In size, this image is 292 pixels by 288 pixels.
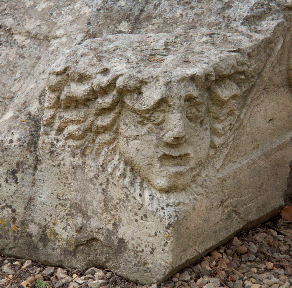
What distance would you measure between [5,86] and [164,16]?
974mm

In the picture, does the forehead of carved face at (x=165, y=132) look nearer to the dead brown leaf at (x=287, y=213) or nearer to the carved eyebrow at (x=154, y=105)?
the carved eyebrow at (x=154, y=105)

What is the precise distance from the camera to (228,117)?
220 cm

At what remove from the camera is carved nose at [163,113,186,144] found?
76.6 inches

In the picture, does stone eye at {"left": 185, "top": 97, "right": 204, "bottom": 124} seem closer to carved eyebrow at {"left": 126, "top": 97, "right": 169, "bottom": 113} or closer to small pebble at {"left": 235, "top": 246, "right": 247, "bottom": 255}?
carved eyebrow at {"left": 126, "top": 97, "right": 169, "bottom": 113}

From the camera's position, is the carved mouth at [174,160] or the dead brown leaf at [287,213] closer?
the carved mouth at [174,160]

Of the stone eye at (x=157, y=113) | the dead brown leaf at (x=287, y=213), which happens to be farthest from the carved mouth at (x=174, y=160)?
the dead brown leaf at (x=287, y=213)


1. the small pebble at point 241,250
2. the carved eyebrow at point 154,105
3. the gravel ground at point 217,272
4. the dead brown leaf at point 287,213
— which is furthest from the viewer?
the dead brown leaf at point 287,213

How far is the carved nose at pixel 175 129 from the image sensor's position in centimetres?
195

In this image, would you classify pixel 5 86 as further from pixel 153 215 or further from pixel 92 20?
pixel 153 215

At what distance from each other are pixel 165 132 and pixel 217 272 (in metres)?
0.75

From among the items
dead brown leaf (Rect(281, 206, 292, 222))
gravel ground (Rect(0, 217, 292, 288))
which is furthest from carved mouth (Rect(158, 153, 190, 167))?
dead brown leaf (Rect(281, 206, 292, 222))

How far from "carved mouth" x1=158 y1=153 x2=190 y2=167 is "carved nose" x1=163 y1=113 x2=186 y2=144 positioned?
0.08 m

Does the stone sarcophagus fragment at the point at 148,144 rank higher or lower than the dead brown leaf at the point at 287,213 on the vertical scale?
higher

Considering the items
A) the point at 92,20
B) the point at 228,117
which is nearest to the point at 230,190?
the point at 228,117
